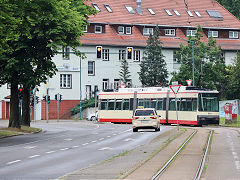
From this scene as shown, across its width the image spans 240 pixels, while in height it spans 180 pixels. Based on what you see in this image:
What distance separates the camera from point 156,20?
84562 millimetres

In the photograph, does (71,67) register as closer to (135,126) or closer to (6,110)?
(6,110)

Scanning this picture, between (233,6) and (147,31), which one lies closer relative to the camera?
(147,31)

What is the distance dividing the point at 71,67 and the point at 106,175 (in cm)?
6616

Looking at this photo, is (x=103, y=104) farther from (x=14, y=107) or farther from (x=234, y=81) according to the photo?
(x=234, y=81)

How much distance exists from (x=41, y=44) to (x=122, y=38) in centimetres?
4471

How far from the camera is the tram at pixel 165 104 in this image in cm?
4738

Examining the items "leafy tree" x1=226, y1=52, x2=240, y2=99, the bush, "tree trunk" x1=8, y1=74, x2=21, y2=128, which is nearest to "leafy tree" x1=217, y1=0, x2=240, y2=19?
"leafy tree" x1=226, y1=52, x2=240, y2=99

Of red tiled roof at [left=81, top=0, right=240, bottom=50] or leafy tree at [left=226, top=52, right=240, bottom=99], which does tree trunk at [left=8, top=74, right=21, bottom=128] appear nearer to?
leafy tree at [left=226, top=52, right=240, bottom=99]

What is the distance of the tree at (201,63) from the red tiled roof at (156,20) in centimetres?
999

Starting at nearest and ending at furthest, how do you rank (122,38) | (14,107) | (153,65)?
(14,107)
(153,65)
(122,38)

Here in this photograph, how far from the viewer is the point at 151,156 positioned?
66.8 ft

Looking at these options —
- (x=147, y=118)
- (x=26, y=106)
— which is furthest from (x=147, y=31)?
(x=147, y=118)

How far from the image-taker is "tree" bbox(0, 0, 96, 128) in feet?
116

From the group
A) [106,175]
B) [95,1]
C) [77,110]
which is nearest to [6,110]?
[77,110]
